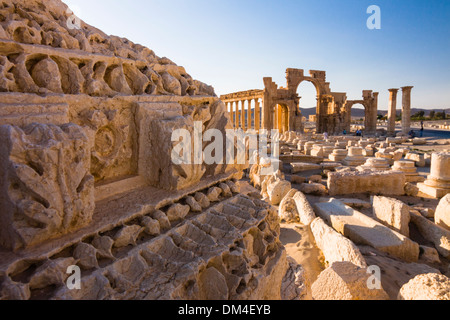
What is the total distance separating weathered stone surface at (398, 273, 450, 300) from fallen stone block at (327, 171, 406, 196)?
15.8 ft

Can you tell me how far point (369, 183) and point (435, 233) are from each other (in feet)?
9.12

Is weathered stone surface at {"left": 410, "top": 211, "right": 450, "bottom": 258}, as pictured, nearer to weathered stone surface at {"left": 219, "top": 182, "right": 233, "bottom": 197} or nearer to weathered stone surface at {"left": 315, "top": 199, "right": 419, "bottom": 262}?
weathered stone surface at {"left": 315, "top": 199, "right": 419, "bottom": 262}

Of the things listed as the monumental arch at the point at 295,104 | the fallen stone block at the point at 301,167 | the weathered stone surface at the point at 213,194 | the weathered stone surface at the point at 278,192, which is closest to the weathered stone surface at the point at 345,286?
the weathered stone surface at the point at 213,194

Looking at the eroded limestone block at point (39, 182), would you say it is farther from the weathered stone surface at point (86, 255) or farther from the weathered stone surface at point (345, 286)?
the weathered stone surface at point (345, 286)

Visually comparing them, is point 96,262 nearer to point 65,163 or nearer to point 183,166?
point 65,163

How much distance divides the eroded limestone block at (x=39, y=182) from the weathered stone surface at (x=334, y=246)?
312cm

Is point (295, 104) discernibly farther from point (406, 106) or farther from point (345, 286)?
point (345, 286)

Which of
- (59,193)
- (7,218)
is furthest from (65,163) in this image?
(7,218)

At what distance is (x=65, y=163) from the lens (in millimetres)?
1537

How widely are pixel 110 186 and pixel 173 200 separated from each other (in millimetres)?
473

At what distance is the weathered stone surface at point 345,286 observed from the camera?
8.71ft

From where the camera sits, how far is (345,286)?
8.73 ft

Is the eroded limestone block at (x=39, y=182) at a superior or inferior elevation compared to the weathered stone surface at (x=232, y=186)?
superior

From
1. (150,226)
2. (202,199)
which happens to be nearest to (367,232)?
(202,199)
